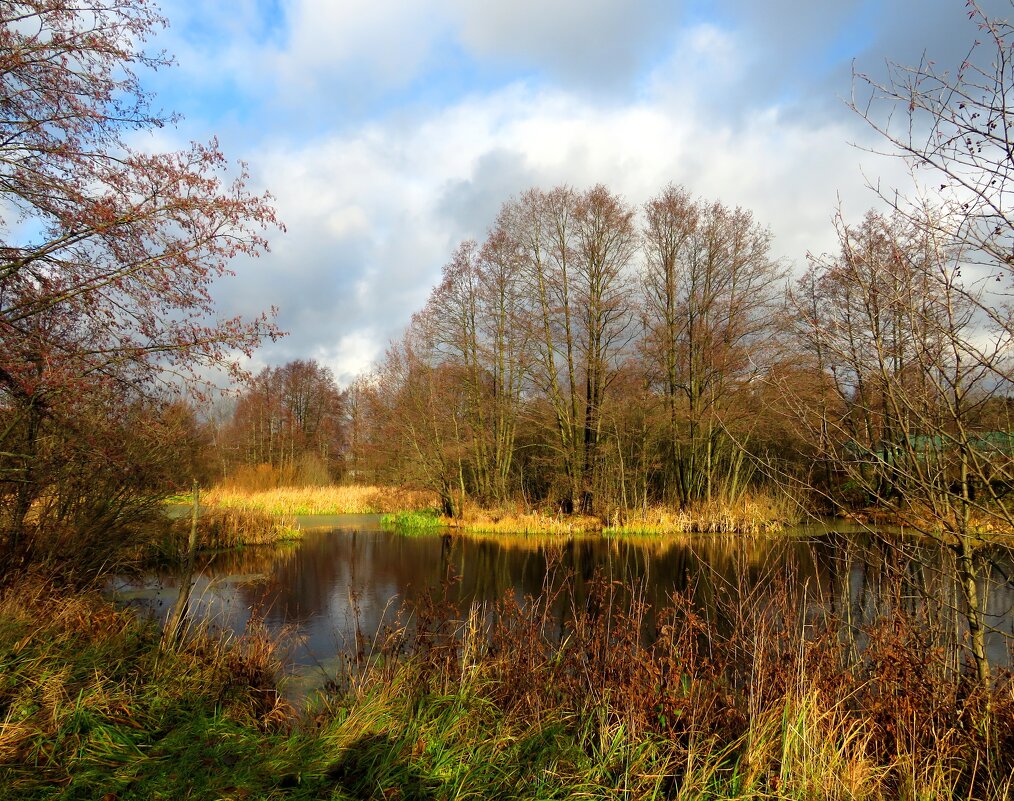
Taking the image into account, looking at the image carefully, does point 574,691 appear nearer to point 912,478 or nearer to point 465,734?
point 465,734

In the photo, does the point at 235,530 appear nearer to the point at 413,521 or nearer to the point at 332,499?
the point at 413,521

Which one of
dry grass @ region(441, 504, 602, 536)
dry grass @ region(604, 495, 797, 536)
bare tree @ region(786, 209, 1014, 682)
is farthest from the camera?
dry grass @ region(441, 504, 602, 536)

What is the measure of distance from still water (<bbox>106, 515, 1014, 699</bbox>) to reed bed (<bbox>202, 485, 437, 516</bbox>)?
14.1ft

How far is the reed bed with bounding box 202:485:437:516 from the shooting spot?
25.7 metres

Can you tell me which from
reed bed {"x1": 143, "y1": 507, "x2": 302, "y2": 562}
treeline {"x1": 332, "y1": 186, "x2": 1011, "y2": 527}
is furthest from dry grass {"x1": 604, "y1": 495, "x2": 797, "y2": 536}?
reed bed {"x1": 143, "y1": 507, "x2": 302, "y2": 562}

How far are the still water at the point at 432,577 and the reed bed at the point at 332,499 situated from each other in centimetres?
430

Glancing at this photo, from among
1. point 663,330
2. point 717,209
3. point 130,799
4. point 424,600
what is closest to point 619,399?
point 663,330

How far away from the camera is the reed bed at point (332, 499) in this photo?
84.2 ft

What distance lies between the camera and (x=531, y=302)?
2306 cm

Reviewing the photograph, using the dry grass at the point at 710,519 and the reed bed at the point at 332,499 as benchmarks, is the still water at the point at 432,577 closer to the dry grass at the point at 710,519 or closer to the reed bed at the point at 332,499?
the dry grass at the point at 710,519

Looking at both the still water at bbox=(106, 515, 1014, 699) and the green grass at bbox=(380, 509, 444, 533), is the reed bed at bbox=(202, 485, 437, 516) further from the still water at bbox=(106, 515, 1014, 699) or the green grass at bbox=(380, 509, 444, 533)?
the still water at bbox=(106, 515, 1014, 699)

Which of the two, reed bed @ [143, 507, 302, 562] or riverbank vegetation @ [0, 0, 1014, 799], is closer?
riverbank vegetation @ [0, 0, 1014, 799]

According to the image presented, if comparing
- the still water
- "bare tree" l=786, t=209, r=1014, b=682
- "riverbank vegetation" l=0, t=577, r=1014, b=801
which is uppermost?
"bare tree" l=786, t=209, r=1014, b=682

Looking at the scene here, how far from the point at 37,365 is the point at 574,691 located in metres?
5.29
